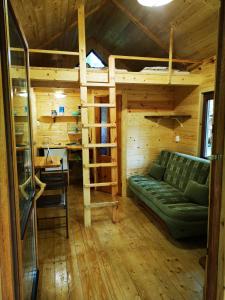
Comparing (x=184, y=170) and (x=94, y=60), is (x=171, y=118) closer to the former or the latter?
(x=184, y=170)

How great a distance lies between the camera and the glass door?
3.26 ft

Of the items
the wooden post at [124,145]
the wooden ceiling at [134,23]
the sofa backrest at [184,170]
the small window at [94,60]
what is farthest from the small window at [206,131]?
the small window at [94,60]

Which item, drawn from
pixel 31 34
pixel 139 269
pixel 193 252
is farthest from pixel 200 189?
pixel 31 34

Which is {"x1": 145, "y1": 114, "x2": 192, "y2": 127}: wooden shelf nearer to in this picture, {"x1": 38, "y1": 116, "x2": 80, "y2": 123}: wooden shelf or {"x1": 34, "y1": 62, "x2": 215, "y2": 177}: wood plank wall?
{"x1": 34, "y1": 62, "x2": 215, "y2": 177}: wood plank wall

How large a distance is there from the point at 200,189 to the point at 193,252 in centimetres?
79

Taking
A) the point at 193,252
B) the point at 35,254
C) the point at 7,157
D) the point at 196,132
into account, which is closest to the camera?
the point at 7,157

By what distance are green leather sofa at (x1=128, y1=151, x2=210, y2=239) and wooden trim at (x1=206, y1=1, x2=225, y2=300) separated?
1360 mm

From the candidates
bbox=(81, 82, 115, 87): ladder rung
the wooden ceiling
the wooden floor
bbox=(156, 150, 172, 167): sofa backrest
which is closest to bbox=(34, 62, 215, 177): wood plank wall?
bbox=(156, 150, 172, 167): sofa backrest

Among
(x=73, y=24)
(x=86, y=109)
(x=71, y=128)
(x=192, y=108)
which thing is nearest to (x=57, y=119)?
(x=71, y=128)

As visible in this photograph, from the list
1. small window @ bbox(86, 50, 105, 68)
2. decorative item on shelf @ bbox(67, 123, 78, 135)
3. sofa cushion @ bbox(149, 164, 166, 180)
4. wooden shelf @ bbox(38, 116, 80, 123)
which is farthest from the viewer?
decorative item on shelf @ bbox(67, 123, 78, 135)

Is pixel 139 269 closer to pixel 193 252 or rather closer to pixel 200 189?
pixel 193 252

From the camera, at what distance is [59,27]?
11.5ft

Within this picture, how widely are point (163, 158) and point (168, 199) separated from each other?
1411 mm

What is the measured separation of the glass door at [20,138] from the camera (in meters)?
0.99
